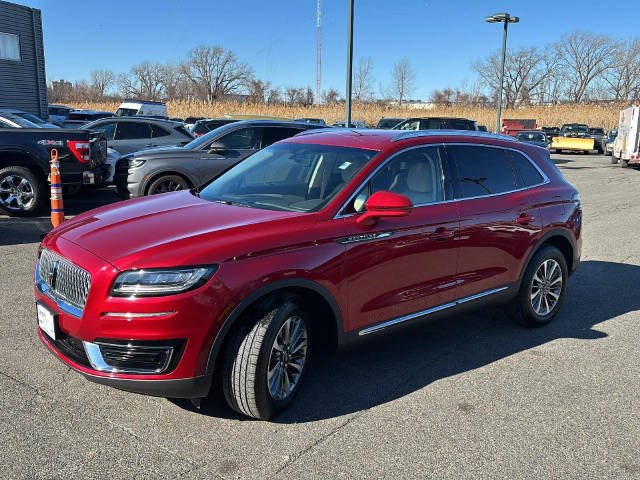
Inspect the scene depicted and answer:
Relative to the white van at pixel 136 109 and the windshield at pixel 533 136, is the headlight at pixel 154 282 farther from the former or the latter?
the windshield at pixel 533 136

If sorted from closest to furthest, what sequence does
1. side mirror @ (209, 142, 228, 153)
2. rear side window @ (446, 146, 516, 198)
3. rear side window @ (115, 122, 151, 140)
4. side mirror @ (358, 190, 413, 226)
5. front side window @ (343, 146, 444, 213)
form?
side mirror @ (358, 190, 413, 226)
front side window @ (343, 146, 444, 213)
rear side window @ (446, 146, 516, 198)
side mirror @ (209, 142, 228, 153)
rear side window @ (115, 122, 151, 140)

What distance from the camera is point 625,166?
2648 cm

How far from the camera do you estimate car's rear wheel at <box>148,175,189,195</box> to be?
9.44 m

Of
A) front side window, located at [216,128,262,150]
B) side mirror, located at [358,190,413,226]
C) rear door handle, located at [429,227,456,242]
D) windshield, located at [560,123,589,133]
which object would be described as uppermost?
windshield, located at [560,123,589,133]

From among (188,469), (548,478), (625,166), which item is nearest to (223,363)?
(188,469)

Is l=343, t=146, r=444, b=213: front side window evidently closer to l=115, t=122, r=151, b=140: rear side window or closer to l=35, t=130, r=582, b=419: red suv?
l=35, t=130, r=582, b=419: red suv

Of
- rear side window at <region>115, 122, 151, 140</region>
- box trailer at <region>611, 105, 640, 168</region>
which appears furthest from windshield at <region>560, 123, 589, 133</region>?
rear side window at <region>115, 122, 151, 140</region>

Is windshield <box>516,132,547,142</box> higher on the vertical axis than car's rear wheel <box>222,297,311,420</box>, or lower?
higher

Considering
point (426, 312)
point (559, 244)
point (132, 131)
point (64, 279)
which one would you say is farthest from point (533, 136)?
point (64, 279)

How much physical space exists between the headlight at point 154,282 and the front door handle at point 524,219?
2.97 meters

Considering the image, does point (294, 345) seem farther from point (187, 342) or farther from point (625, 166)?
point (625, 166)

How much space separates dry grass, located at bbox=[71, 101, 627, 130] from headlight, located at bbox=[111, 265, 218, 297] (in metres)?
41.2

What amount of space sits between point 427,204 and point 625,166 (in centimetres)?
2609

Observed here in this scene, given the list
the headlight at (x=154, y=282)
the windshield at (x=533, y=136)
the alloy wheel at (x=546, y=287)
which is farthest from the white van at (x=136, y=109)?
the headlight at (x=154, y=282)
